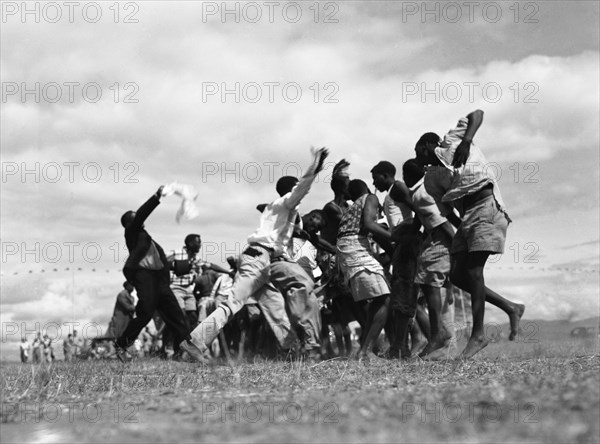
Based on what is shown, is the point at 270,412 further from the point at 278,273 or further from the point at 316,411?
the point at 278,273

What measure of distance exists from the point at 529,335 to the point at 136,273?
422cm

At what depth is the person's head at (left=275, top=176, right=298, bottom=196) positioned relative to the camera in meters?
8.60

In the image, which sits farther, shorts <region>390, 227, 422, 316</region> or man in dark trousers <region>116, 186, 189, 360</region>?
man in dark trousers <region>116, 186, 189, 360</region>

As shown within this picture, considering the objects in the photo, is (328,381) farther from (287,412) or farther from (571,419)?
(571,419)

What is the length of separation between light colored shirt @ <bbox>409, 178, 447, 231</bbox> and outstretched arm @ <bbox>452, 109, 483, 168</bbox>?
698 mm

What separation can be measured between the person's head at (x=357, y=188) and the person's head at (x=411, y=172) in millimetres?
595

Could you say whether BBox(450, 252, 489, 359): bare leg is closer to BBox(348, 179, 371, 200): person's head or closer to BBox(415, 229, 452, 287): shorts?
BBox(415, 229, 452, 287): shorts

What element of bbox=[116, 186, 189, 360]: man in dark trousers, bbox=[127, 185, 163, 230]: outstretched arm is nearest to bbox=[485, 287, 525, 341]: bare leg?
bbox=[127, 185, 163, 230]: outstretched arm

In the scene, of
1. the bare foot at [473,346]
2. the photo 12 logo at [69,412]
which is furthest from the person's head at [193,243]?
the photo 12 logo at [69,412]

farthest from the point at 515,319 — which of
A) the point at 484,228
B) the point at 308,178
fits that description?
the point at 308,178

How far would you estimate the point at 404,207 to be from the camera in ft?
24.7

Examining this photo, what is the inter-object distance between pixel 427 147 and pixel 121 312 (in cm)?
884

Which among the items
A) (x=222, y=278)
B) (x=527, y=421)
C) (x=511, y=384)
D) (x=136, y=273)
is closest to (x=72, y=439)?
(x=527, y=421)

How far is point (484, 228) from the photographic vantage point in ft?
19.6
